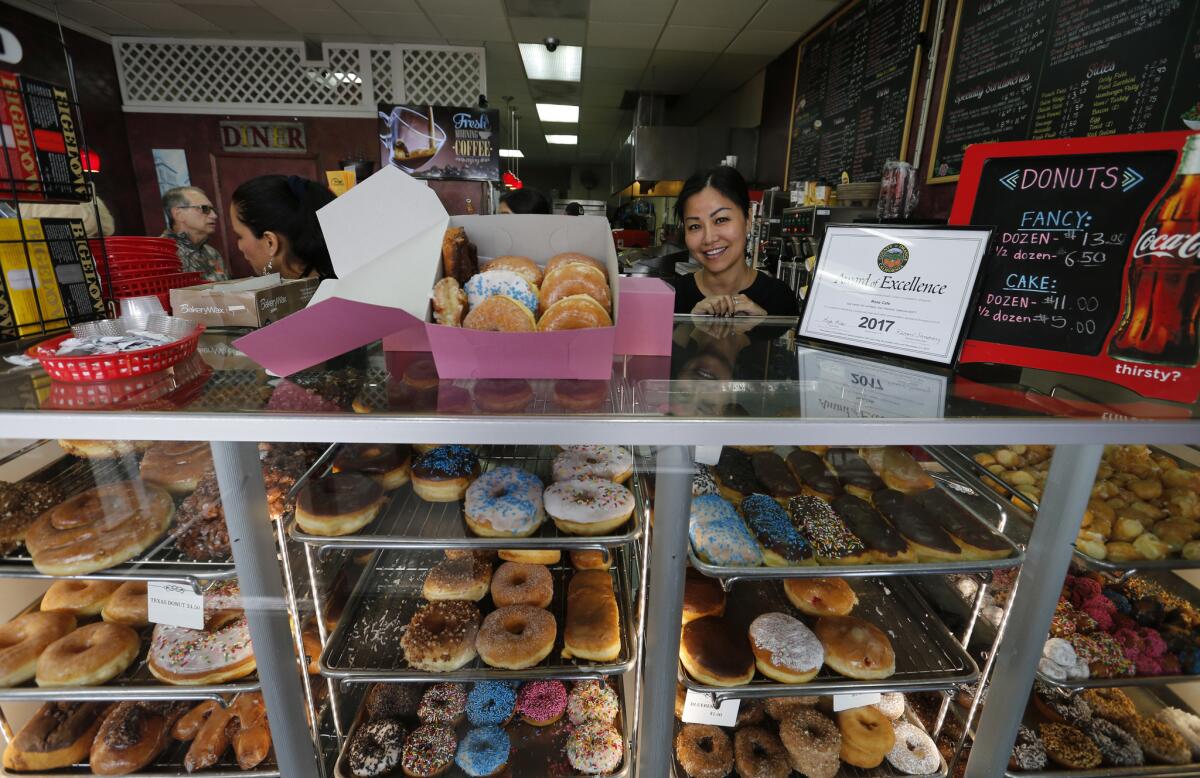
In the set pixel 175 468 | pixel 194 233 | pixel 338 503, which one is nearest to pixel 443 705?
pixel 338 503

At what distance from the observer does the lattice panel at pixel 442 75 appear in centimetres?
711

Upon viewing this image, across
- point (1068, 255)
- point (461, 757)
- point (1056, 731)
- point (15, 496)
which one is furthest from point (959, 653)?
point (15, 496)

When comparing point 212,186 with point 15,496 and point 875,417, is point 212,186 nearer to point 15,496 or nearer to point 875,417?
point 15,496

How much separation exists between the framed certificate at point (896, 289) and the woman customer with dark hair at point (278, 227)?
240 centimetres

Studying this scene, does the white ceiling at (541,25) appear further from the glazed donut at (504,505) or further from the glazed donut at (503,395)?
the glazed donut at (503,395)

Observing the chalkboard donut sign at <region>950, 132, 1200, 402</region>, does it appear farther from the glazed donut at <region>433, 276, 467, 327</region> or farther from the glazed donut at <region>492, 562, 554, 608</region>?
the glazed donut at <region>492, 562, 554, 608</region>

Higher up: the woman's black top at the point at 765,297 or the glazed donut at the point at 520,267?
the glazed donut at the point at 520,267

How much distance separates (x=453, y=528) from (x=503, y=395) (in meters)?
0.54

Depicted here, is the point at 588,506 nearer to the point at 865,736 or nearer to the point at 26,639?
the point at 865,736

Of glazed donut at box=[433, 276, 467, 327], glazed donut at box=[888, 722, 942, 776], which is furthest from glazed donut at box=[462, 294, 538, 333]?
glazed donut at box=[888, 722, 942, 776]

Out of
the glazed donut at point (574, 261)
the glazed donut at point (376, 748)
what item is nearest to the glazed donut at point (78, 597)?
the glazed donut at point (376, 748)

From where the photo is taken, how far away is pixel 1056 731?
152 cm

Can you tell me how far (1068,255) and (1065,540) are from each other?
629 mm

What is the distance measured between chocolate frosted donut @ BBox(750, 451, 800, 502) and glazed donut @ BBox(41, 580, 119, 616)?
6.14 ft
